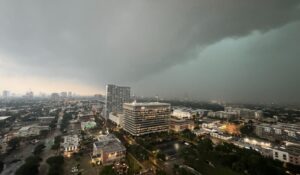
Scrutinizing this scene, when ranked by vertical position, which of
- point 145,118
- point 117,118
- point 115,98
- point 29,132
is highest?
point 115,98

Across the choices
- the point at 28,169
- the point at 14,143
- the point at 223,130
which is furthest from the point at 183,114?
the point at 28,169

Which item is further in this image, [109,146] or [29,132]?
[29,132]

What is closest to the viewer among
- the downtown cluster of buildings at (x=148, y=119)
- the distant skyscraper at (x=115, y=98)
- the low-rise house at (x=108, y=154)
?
the low-rise house at (x=108, y=154)

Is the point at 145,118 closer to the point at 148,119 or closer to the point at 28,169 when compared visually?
the point at 148,119

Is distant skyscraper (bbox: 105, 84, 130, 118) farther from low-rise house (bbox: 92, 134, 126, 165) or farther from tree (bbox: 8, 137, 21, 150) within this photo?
low-rise house (bbox: 92, 134, 126, 165)

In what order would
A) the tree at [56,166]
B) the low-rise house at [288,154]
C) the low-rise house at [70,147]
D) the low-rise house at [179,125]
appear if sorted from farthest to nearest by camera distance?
the low-rise house at [179,125]
the low-rise house at [70,147]
the low-rise house at [288,154]
the tree at [56,166]

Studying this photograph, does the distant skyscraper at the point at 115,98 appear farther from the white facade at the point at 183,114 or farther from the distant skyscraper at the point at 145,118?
the white facade at the point at 183,114

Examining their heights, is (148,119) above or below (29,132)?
above

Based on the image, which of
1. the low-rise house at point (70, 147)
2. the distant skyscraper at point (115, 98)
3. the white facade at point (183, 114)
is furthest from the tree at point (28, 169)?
the white facade at point (183, 114)
